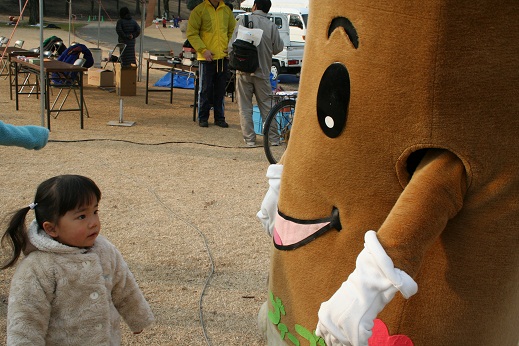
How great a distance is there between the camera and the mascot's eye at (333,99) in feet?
6.86

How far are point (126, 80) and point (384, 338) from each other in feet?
32.3

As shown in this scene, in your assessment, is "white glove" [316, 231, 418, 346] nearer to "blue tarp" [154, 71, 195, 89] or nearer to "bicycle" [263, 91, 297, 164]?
"bicycle" [263, 91, 297, 164]

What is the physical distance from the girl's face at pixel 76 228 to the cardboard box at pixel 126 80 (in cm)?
920

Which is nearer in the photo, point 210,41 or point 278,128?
point 278,128

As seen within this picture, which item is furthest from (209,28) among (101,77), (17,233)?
(17,233)

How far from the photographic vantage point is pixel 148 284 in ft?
13.0

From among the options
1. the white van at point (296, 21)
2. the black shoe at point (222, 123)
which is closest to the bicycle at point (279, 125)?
the black shoe at point (222, 123)

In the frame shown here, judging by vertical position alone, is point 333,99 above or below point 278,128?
above

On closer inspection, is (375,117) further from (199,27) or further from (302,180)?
(199,27)

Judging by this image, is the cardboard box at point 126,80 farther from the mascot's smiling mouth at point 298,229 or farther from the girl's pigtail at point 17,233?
the mascot's smiling mouth at point 298,229

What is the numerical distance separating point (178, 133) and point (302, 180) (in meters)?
6.28

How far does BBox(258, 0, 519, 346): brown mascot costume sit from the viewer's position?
1831 mm

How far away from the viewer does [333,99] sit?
6.98ft

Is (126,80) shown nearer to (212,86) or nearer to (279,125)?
(212,86)
